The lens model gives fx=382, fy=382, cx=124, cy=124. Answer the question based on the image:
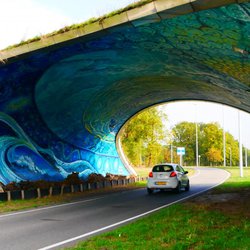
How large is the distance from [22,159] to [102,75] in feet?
19.3

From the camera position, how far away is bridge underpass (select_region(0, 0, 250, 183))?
10.1 meters

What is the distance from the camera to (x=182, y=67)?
15.8 meters

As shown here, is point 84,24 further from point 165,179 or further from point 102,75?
point 165,179

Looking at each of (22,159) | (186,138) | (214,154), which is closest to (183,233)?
(22,159)

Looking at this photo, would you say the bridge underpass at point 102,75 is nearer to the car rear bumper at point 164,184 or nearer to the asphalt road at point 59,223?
the car rear bumper at point 164,184

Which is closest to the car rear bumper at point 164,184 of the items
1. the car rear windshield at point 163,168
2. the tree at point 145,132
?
the car rear windshield at point 163,168

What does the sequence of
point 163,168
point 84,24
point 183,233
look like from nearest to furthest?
1. point 183,233
2. point 84,24
3. point 163,168

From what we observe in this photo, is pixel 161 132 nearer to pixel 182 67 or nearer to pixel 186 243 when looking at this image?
pixel 182 67

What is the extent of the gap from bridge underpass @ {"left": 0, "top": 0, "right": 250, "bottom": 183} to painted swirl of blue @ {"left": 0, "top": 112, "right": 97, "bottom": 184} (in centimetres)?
5

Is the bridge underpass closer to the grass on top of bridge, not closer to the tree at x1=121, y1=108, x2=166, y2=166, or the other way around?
the grass on top of bridge

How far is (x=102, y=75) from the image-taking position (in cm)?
1839

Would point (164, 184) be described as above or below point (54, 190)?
above

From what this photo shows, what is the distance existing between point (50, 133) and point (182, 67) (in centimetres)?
917

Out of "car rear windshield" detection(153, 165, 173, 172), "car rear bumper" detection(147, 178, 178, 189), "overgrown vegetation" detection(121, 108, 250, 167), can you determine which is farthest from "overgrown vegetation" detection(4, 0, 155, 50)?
Answer: "overgrown vegetation" detection(121, 108, 250, 167)
